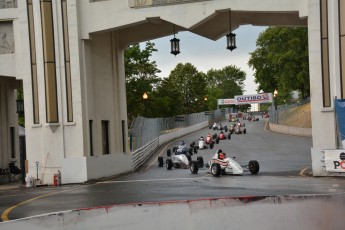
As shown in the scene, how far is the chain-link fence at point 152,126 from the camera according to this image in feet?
121

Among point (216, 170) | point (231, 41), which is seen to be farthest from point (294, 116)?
point (216, 170)

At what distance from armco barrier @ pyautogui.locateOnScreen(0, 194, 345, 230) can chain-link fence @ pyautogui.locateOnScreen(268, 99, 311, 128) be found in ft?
153

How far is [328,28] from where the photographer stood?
22.1 metres

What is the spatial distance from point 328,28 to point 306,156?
1432 cm

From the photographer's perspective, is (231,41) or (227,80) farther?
(227,80)

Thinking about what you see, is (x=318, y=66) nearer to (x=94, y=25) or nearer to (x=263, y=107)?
(x=94, y=25)

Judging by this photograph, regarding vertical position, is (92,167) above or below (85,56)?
below

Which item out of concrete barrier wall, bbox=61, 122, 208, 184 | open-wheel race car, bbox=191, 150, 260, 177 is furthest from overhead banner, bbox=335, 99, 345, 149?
concrete barrier wall, bbox=61, 122, 208, 184

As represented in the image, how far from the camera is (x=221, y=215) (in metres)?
9.24

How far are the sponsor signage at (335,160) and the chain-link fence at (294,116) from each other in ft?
111

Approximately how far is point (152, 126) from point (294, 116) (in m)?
20.4

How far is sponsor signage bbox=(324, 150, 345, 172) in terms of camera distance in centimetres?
2119

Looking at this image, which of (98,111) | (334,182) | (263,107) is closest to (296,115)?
(98,111)

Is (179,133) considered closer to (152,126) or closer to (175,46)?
(152,126)
